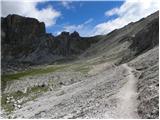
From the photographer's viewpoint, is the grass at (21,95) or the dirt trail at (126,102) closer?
the dirt trail at (126,102)

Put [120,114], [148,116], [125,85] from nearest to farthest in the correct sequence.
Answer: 1. [148,116]
2. [120,114]
3. [125,85]

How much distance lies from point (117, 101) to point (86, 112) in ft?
13.5

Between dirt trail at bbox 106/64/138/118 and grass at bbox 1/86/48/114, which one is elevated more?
grass at bbox 1/86/48/114

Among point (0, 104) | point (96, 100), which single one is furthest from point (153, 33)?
point (96, 100)

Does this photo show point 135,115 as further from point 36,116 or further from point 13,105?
point 13,105

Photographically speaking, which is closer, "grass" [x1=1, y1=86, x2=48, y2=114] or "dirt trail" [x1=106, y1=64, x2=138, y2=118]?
"dirt trail" [x1=106, y1=64, x2=138, y2=118]

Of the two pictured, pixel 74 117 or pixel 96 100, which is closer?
pixel 74 117

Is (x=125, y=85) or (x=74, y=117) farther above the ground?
(x=125, y=85)

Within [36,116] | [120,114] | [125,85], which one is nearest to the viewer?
[120,114]

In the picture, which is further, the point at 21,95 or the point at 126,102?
the point at 21,95

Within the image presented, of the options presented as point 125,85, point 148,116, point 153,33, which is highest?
point 153,33

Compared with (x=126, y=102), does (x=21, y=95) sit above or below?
above

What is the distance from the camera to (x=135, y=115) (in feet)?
109

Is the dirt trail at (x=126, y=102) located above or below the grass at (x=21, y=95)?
below
